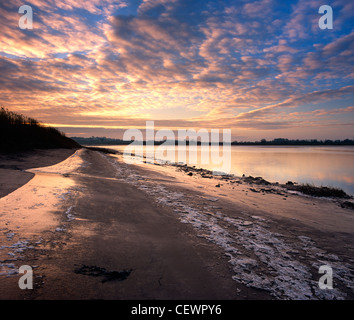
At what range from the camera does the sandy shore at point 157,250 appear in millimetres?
2566

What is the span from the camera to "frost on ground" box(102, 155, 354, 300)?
2882mm

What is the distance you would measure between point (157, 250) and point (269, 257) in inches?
84.1

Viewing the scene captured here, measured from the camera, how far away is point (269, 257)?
3740 mm

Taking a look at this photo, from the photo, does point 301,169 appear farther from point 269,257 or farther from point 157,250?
point 157,250

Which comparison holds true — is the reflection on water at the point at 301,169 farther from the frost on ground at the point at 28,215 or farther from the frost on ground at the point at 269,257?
the frost on ground at the point at 28,215

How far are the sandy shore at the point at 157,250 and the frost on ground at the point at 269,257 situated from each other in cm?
2

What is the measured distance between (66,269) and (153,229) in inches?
82.3

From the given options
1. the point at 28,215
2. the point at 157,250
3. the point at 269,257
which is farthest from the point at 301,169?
the point at 28,215

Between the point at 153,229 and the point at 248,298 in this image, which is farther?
the point at 153,229
